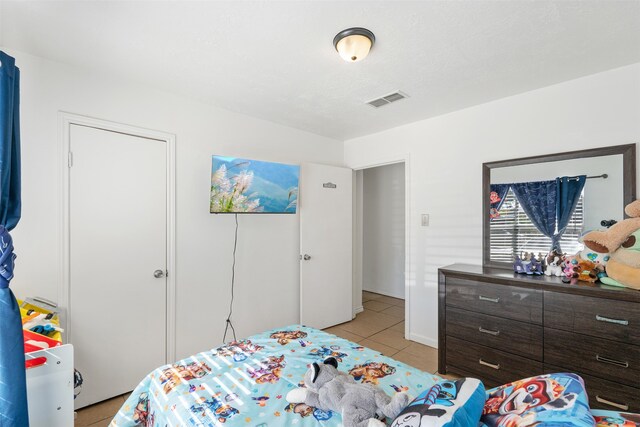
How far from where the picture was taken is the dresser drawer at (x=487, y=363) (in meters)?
2.23

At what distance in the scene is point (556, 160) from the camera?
8.14ft

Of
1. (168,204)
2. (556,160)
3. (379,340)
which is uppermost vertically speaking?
(556,160)

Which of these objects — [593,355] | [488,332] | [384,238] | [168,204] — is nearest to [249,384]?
[168,204]

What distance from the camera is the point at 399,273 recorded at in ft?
17.2

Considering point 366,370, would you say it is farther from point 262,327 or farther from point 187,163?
point 187,163

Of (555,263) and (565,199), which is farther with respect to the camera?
(565,199)

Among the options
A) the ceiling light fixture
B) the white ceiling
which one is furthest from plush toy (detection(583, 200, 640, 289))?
the ceiling light fixture

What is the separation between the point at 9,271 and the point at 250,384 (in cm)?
125

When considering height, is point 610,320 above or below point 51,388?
above

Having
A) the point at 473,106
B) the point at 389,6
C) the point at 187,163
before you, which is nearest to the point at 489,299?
the point at 473,106

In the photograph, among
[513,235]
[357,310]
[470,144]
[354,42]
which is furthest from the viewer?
[357,310]

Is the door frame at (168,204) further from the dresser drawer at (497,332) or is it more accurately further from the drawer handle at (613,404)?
the drawer handle at (613,404)

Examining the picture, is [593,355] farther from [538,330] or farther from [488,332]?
[488,332]

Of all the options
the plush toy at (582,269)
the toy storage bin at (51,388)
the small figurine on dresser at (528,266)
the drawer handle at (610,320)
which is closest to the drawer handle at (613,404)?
the drawer handle at (610,320)
